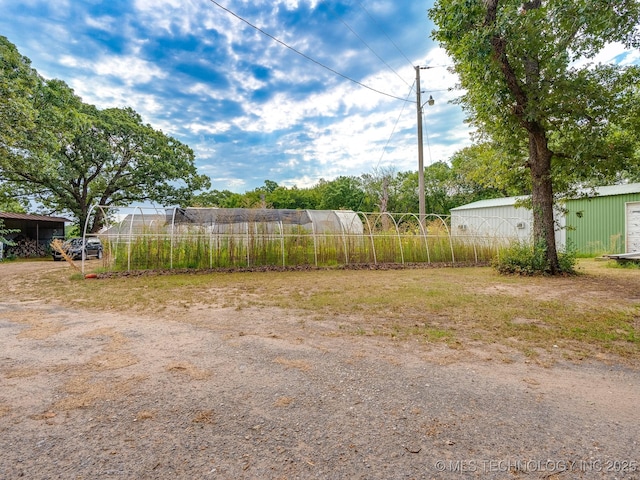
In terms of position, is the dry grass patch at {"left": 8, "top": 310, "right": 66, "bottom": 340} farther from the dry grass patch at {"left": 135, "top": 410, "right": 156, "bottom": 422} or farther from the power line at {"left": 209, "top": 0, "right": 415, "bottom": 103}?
the power line at {"left": 209, "top": 0, "right": 415, "bottom": 103}

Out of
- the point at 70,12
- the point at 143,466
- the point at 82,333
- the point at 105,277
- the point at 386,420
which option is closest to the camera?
the point at 143,466

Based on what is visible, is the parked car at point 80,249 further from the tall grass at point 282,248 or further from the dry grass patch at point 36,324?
the dry grass patch at point 36,324

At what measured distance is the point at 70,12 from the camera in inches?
304

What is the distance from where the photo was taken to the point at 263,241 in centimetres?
1025

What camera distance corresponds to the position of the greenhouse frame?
371 inches

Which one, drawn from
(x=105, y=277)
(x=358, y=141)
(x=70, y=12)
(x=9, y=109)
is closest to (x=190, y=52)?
(x=70, y=12)

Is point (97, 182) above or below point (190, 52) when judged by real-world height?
below

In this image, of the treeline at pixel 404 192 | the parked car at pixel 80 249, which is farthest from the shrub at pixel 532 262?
the treeline at pixel 404 192

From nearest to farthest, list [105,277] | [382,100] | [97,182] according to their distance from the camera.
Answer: [105,277] < [382,100] < [97,182]

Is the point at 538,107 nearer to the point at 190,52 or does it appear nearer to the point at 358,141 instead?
the point at 190,52

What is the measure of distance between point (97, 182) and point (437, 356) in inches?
837

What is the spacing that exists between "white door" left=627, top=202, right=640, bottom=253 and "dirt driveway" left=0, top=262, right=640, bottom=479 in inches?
506

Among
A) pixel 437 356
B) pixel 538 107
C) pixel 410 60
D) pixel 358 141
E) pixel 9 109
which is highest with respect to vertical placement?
pixel 410 60

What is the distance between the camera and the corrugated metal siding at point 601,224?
1201cm
